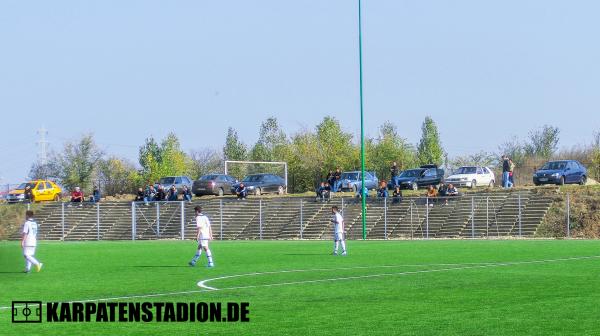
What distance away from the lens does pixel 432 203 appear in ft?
205

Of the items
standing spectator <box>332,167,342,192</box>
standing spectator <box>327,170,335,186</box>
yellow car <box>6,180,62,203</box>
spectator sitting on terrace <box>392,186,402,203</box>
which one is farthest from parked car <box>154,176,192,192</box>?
spectator sitting on terrace <box>392,186,402,203</box>

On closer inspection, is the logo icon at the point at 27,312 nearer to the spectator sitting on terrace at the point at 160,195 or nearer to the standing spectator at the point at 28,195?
the spectator sitting on terrace at the point at 160,195

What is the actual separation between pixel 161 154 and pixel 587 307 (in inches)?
4093

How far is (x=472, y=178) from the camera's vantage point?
238 feet

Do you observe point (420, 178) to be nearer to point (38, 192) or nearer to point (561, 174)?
point (561, 174)

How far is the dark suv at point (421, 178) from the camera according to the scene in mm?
72688

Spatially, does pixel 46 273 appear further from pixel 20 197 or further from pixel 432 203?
pixel 20 197

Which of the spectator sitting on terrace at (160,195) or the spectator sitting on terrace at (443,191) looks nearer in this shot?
the spectator sitting on terrace at (443,191)

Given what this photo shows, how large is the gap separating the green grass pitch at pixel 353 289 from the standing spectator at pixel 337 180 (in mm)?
31550

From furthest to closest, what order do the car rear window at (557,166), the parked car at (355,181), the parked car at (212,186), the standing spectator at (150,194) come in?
the parked car at (212,186), the parked car at (355,181), the standing spectator at (150,194), the car rear window at (557,166)

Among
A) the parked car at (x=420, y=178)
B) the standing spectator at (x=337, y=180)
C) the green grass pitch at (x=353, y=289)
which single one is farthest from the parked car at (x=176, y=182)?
the green grass pitch at (x=353, y=289)

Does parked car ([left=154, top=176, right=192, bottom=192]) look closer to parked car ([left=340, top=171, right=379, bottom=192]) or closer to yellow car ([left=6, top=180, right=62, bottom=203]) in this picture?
yellow car ([left=6, top=180, right=62, bottom=203])

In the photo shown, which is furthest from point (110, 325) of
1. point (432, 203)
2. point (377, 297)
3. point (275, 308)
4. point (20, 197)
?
point (20, 197)

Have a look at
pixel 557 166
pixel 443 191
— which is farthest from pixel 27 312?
pixel 557 166
